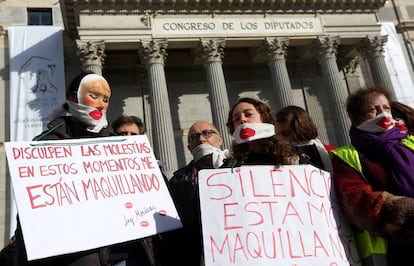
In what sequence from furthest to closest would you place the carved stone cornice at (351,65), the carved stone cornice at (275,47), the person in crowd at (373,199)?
the carved stone cornice at (351,65)
the carved stone cornice at (275,47)
the person in crowd at (373,199)

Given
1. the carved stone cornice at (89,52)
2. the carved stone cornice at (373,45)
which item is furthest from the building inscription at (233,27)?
the carved stone cornice at (89,52)

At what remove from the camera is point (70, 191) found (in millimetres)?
3197

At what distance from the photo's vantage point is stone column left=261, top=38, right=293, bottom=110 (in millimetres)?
20469

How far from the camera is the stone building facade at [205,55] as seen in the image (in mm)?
19656

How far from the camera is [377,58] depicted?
22172mm

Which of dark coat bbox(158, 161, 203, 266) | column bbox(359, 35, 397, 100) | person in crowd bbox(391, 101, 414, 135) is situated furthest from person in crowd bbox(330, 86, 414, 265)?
column bbox(359, 35, 397, 100)

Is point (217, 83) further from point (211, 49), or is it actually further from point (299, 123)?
point (299, 123)

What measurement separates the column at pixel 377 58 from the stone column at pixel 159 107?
445 inches

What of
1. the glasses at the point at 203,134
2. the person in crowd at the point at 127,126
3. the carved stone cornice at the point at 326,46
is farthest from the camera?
the carved stone cornice at the point at 326,46

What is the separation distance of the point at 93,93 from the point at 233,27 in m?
18.7

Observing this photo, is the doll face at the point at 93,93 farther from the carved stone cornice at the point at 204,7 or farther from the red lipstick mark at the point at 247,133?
the carved stone cornice at the point at 204,7

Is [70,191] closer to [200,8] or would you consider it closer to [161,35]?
[161,35]

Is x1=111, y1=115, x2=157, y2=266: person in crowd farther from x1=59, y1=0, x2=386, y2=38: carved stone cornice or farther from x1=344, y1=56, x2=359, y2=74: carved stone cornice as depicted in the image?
x1=344, y1=56, x2=359, y2=74: carved stone cornice

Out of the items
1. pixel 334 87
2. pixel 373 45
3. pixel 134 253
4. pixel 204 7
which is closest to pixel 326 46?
pixel 334 87
